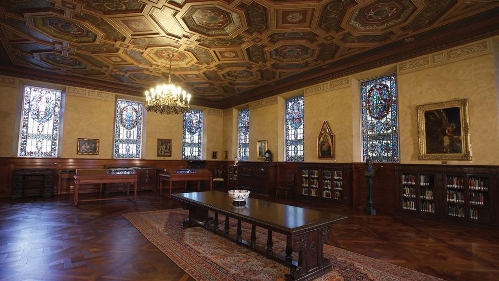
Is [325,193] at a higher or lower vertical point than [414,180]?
lower

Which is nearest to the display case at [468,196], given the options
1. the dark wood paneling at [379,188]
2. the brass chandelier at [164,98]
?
the dark wood paneling at [379,188]

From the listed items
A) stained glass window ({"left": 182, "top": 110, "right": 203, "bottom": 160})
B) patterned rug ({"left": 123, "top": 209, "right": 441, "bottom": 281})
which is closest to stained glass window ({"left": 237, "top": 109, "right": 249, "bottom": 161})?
stained glass window ({"left": 182, "top": 110, "right": 203, "bottom": 160})

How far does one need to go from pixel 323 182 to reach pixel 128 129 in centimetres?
773

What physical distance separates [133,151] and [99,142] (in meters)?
1.31

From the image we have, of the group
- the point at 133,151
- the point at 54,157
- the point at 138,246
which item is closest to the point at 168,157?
the point at 133,151

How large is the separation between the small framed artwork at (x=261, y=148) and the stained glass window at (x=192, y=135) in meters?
3.19

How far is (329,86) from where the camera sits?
812cm

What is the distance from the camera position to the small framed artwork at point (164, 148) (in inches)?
430

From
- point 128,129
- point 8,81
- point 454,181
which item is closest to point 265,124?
point 128,129

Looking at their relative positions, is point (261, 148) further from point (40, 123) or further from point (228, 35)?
point (40, 123)

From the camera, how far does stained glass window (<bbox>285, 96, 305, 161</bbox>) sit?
923 centimetres

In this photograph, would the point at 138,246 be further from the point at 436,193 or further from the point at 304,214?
the point at 436,193

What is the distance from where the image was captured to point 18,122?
330 inches

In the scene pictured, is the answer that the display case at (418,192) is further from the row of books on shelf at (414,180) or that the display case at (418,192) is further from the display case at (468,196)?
the display case at (468,196)
